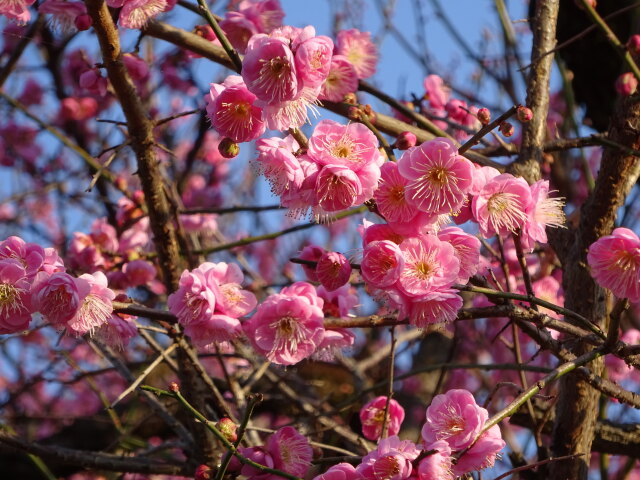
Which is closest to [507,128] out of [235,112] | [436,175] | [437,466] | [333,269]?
[436,175]

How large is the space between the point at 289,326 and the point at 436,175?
0.50 m

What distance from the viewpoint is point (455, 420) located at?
167 cm

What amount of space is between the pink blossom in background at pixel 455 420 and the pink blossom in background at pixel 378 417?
598 mm

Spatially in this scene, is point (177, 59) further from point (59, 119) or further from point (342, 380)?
point (342, 380)

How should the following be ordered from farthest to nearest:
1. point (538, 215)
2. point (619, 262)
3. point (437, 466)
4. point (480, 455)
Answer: point (538, 215) → point (619, 262) → point (480, 455) → point (437, 466)

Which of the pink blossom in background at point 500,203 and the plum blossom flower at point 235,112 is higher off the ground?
the plum blossom flower at point 235,112

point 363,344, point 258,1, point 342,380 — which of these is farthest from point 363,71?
point 363,344

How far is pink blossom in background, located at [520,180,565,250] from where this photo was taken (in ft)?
5.93

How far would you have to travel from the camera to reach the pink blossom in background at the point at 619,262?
171cm

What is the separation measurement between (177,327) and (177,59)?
2.22 metres

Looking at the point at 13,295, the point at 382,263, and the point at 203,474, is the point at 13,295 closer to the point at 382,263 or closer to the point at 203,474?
the point at 203,474

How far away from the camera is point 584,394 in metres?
2.30

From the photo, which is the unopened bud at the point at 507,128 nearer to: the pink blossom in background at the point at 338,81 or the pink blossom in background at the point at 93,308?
the pink blossom in background at the point at 338,81

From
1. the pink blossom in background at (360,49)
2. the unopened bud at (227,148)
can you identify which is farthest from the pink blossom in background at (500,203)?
the pink blossom in background at (360,49)
